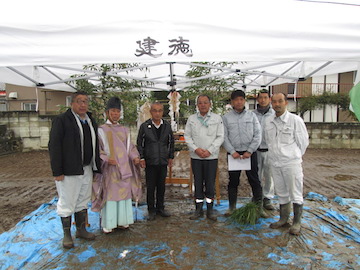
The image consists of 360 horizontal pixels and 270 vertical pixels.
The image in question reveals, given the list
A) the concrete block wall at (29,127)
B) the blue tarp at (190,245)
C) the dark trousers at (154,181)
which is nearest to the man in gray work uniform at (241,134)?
the blue tarp at (190,245)

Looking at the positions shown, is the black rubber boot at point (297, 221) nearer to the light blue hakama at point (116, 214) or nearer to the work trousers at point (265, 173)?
the work trousers at point (265, 173)

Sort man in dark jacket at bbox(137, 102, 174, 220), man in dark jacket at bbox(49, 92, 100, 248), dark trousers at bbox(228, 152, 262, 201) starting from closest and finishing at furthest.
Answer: man in dark jacket at bbox(49, 92, 100, 248) → man in dark jacket at bbox(137, 102, 174, 220) → dark trousers at bbox(228, 152, 262, 201)

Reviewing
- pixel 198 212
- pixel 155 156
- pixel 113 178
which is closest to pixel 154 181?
pixel 155 156

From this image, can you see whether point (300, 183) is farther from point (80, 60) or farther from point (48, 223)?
point (48, 223)

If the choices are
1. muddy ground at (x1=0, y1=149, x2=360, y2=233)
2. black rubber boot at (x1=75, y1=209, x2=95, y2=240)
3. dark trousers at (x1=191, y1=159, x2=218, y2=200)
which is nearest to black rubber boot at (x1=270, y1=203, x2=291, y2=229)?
dark trousers at (x1=191, y1=159, x2=218, y2=200)

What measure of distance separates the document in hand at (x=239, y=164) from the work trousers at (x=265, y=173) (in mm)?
480

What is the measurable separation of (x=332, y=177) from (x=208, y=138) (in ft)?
14.4

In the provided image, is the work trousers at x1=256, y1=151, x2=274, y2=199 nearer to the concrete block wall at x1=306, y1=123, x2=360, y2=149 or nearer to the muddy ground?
the muddy ground

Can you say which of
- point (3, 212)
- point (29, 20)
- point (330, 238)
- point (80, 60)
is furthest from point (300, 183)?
point (3, 212)

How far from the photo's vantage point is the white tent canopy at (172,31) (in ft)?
6.45

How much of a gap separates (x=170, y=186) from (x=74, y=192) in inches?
108

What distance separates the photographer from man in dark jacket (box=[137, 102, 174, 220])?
134 inches

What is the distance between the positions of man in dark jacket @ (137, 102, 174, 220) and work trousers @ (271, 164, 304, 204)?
1498 millimetres

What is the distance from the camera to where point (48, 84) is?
4.45 m
